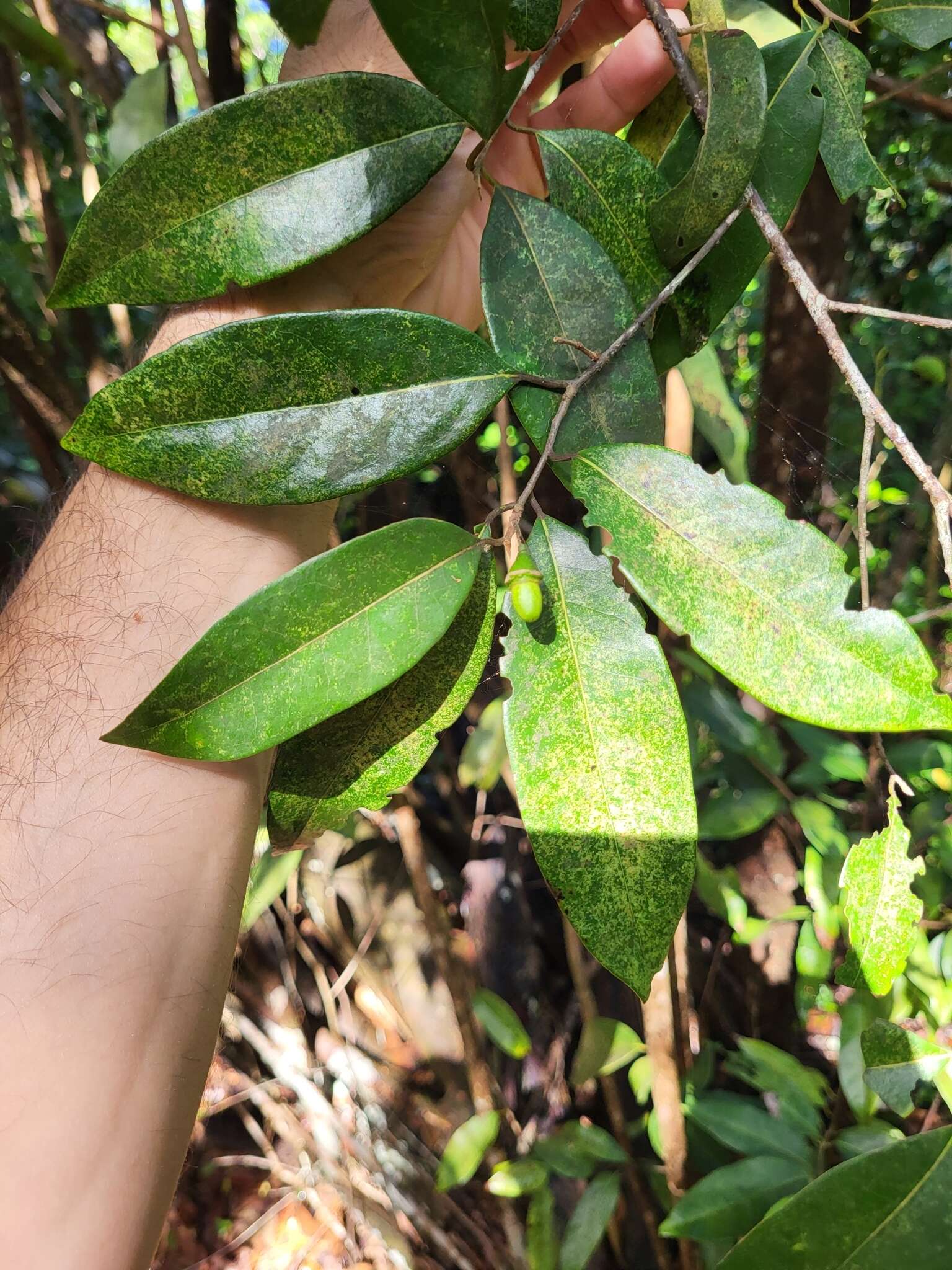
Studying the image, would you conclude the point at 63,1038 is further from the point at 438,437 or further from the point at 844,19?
the point at 844,19

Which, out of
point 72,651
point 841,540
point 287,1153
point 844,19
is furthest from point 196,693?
point 287,1153

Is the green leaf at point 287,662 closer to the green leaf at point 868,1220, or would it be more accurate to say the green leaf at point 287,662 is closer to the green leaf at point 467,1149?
the green leaf at point 868,1220

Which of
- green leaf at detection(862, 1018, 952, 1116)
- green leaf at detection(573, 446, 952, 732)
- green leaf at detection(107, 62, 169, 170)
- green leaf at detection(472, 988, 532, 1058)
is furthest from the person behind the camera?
green leaf at detection(472, 988, 532, 1058)

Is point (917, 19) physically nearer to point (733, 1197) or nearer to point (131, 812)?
point (131, 812)

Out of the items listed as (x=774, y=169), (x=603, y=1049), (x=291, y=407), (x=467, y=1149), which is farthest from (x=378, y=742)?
(x=467, y=1149)

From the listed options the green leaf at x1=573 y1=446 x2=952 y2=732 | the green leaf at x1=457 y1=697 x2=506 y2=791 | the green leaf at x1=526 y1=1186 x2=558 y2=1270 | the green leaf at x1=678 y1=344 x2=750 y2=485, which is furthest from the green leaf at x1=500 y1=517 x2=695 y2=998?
the green leaf at x1=526 y1=1186 x2=558 y2=1270

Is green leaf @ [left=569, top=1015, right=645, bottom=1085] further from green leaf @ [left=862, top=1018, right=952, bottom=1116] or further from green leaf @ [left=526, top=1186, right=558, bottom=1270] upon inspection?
green leaf @ [left=862, top=1018, right=952, bottom=1116]
